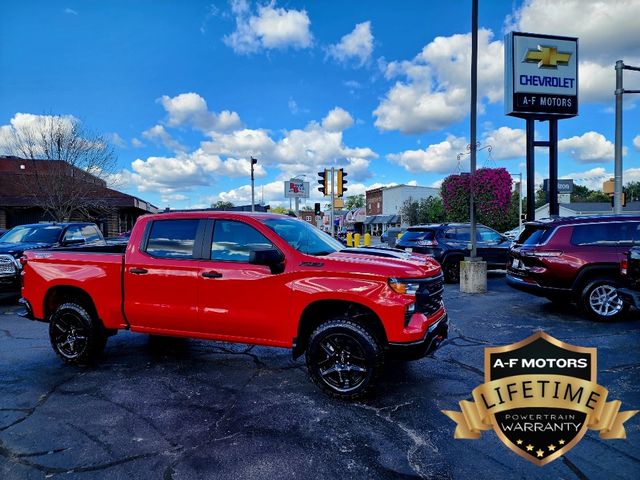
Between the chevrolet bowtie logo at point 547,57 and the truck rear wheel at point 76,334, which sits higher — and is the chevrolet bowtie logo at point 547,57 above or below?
above

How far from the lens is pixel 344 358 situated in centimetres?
398

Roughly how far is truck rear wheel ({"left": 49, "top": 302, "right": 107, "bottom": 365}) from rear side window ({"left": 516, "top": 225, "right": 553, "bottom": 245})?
7.27m

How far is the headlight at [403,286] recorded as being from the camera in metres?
3.81

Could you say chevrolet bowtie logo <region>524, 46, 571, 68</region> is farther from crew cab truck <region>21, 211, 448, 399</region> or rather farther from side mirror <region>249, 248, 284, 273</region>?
side mirror <region>249, 248, 284, 273</region>

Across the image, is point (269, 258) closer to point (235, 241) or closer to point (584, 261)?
point (235, 241)

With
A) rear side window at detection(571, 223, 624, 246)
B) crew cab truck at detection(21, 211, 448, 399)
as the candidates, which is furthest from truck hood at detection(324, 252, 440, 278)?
rear side window at detection(571, 223, 624, 246)

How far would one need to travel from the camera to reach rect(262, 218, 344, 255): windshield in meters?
4.52

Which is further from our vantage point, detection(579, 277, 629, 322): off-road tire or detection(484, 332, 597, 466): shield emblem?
detection(579, 277, 629, 322): off-road tire

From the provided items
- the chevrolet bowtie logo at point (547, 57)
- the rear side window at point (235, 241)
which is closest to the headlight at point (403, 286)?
the rear side window at point (235, 241)

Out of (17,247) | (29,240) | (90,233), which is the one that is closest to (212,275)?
(17,247)

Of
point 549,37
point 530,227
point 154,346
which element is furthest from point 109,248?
point 549,37

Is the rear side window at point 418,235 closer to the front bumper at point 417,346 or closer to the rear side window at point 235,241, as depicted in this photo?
the front bumper at point 417,346

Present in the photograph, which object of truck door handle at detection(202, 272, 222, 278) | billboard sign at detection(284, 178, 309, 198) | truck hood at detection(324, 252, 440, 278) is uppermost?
billboard sign at detection(284, 178, 309, 198)

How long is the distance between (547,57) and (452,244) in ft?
23.0
